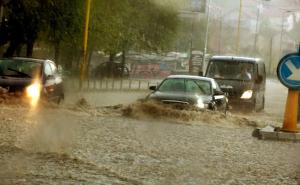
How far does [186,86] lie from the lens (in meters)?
17.1

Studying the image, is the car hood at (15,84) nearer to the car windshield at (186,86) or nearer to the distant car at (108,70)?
the car windshield at (186,86)

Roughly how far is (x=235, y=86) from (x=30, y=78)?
8075mm

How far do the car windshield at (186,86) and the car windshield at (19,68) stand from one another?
2.90 metres

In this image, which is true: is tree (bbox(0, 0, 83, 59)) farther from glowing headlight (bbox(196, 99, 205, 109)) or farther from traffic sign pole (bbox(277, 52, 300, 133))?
traffic sign pole (bbox(277, 52, 300, 133))

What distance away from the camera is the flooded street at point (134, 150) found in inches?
302

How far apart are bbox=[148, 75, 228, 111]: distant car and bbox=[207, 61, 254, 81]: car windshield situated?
15.9 feet

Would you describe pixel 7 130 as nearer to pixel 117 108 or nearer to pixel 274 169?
pixel 274 169

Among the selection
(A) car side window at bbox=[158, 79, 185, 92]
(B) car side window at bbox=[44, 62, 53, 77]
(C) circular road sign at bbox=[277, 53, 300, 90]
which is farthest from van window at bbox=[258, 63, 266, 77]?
(C) circular road sign at bbox=[277, 53, 300, 90]

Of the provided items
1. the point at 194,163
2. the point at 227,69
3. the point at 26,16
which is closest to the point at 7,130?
the point at 194,163

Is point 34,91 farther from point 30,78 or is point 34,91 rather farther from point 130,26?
point 130,26

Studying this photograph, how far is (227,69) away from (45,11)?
22.7 feet

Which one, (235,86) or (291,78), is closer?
(291,78)

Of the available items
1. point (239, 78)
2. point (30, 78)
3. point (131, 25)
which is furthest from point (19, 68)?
point (131, 25)

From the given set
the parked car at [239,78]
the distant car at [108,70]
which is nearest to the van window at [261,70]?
the parked car at [239,78]
